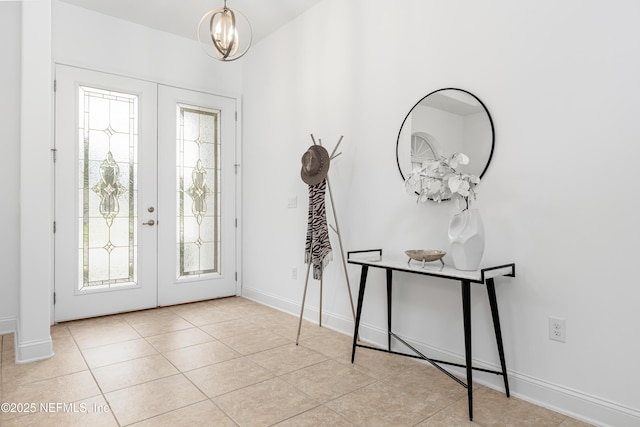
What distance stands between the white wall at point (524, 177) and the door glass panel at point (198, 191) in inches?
65.3

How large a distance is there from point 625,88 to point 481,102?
27.1 inches

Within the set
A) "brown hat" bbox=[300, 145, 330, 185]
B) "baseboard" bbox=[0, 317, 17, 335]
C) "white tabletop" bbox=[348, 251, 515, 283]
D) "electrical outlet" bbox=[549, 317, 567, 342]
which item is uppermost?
"brown hat" bbox=[300, 145, 330, 185]

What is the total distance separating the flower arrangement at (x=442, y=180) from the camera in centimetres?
214

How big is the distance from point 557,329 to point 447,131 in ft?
4.22

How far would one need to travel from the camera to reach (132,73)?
389 centimetres

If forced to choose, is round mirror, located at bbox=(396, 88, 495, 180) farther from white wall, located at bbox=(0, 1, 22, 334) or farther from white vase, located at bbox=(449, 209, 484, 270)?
white wall, located at bbox=(0, 1, 22, 334)

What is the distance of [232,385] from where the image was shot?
7.46 feet

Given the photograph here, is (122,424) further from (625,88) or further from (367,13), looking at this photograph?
(367,13)

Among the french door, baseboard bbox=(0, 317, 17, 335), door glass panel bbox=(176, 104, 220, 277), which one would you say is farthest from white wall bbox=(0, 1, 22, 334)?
door glass panel bbox=(176, 104, 220, 277)

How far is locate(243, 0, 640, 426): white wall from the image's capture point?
1.82 m

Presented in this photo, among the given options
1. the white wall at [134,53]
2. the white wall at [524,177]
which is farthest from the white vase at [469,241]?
the white wall at [134,53]

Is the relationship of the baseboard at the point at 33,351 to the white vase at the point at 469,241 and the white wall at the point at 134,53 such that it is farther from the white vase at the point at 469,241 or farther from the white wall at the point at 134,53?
the white vase at the point at 469,241

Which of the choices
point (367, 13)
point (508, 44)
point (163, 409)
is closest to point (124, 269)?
point (163, 409)

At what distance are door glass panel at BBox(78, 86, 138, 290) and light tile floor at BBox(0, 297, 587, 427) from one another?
677 mm
